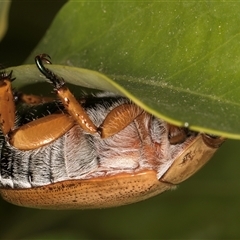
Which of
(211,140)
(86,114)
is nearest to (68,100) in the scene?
(86,114)

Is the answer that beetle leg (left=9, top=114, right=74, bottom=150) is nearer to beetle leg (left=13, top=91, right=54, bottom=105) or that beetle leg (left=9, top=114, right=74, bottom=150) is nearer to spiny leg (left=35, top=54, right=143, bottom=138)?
spiny leg (left=35, top=54, right=143, bottom=138)

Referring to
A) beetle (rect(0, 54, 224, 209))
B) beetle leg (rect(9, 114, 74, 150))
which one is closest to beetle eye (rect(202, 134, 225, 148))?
beetle (rect(0, 54, 224, 209))

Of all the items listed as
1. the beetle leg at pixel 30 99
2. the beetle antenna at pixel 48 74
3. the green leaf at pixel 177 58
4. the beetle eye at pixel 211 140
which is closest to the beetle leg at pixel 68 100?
the beetle antenna at pixel 48 74

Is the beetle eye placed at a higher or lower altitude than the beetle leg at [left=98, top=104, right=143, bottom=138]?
lower

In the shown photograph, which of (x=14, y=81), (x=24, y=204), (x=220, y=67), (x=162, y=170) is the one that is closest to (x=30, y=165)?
(x=24, y=204)

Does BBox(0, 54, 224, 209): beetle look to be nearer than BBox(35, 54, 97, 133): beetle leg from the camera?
No

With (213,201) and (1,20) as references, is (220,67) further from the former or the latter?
(213,201)

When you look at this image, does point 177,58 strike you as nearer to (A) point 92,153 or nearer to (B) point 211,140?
(B) point 211,140
